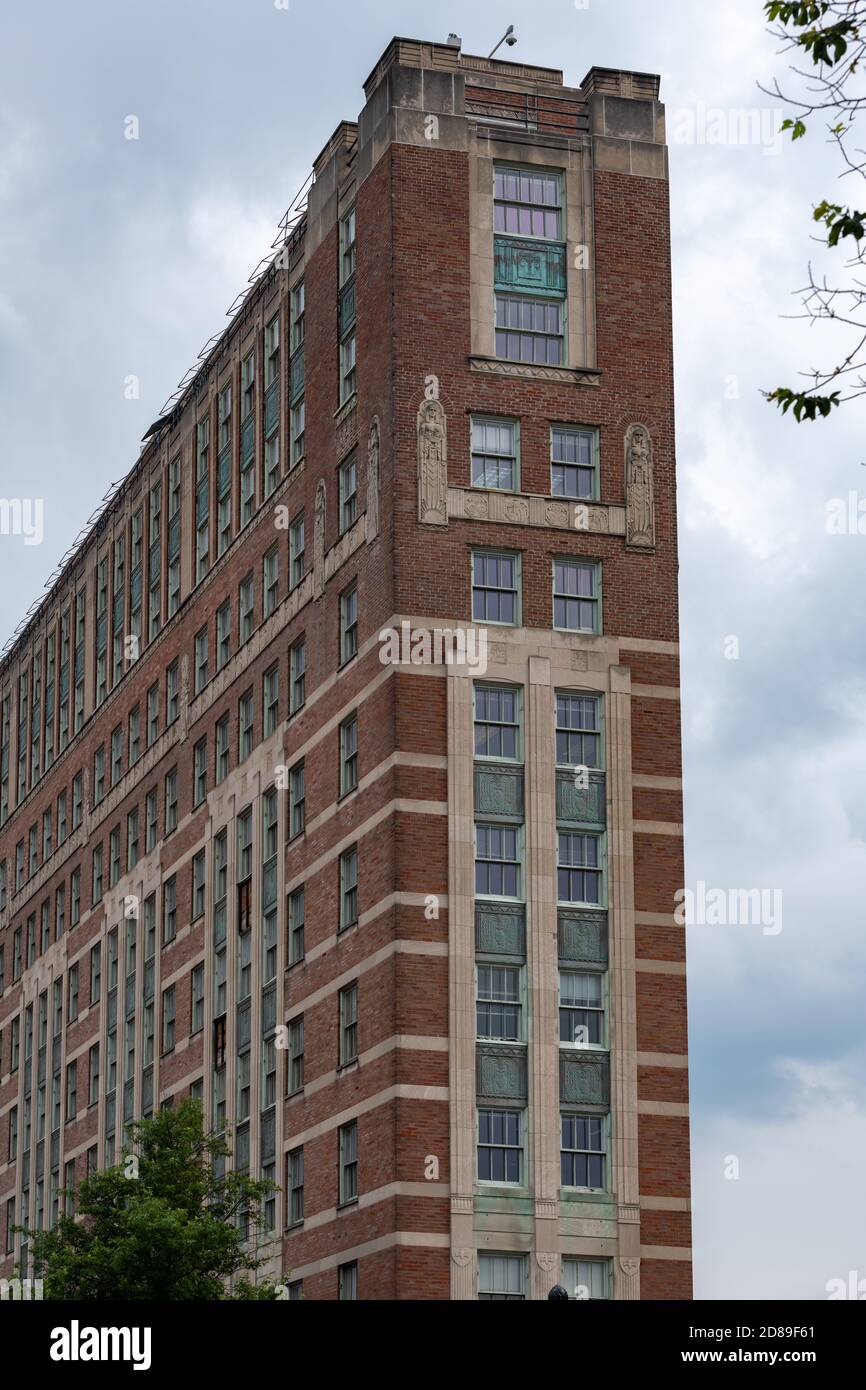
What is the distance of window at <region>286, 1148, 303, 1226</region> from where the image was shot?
69000mm

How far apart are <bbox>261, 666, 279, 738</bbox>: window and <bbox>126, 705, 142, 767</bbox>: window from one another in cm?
1543

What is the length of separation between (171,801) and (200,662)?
209 inches

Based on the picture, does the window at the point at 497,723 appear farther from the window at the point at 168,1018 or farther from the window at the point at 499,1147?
the window at the point at 168,1018

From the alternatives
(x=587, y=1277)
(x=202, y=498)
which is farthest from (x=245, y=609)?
(x=587, y=1277)

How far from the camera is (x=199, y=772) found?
3329 inches

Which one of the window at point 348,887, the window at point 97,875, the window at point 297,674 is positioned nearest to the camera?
the window at point 348,887

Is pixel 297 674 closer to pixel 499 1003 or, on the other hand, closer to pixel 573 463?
pixel 573 463

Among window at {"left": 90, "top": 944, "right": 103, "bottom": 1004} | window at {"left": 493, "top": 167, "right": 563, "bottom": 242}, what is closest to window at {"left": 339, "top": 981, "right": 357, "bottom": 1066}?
window at {"left": 493, "top": 167, "right": 563, "bottom": 242}

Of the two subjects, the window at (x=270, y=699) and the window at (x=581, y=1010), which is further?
the window at (x=270, y=699)

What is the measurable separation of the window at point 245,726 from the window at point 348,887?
1118cm

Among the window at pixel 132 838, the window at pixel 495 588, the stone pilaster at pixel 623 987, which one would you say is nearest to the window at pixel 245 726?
the window at pixel 132 838

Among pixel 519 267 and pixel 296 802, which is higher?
pixel 519 267

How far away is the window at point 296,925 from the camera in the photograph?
71562 millimetres
